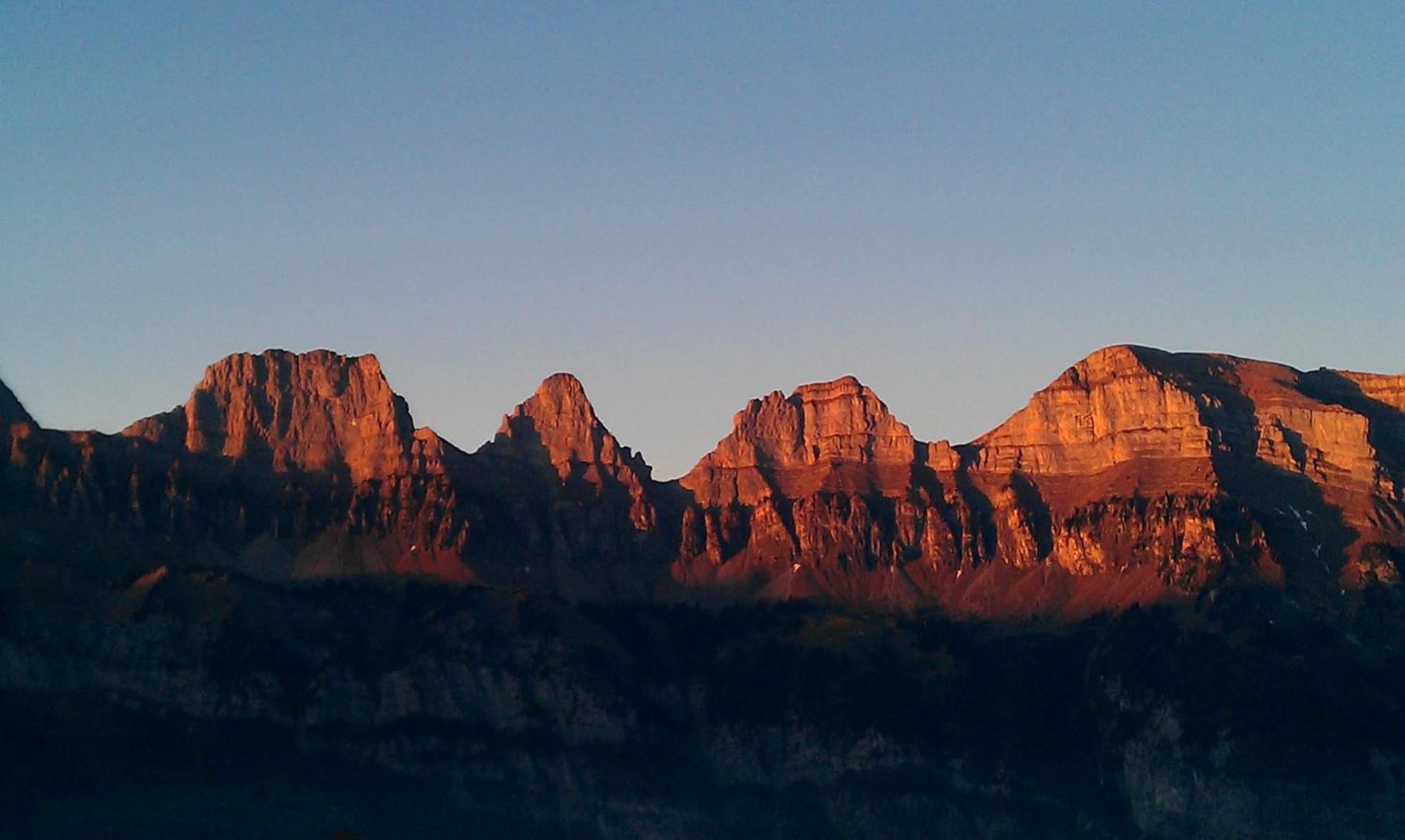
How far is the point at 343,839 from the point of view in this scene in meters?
183
